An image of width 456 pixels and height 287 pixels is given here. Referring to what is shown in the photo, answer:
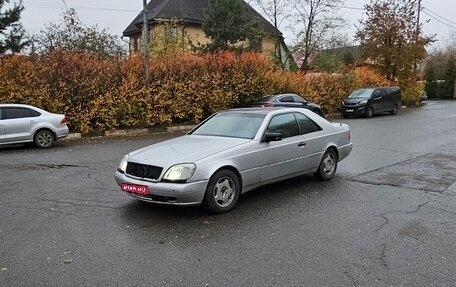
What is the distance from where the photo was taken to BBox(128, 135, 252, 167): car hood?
5551 millimetres

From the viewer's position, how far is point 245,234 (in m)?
4.96

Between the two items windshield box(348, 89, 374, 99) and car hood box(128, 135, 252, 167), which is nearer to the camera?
car hood box(128, 135, 252, 167)

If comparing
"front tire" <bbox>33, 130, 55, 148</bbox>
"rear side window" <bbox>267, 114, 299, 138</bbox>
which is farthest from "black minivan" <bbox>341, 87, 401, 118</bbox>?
"rear side window" <bbox>267, 114, 299, 138</bbox>

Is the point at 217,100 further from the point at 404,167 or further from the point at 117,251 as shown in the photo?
the point at 117,251

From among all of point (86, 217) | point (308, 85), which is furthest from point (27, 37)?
point (86, 217)

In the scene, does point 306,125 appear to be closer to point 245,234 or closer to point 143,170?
point 245,234

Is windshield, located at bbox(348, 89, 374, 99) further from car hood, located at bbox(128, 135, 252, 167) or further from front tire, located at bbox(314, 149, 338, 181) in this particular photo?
car hood, located at bbox(128, 135, 252, 167)

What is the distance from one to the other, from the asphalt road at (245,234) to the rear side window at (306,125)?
955 millimetres

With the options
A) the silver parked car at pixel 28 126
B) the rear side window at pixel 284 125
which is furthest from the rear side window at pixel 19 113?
the rear side window at pixel 284 125

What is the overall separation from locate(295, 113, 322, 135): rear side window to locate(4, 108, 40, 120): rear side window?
865cm

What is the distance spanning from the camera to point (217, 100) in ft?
61.6

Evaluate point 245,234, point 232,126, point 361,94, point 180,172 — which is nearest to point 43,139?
point 232,126

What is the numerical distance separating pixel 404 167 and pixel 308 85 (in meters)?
15.6

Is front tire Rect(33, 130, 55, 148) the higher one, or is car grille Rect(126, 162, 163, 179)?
car grille Rect(126, 162, 163, 179)
